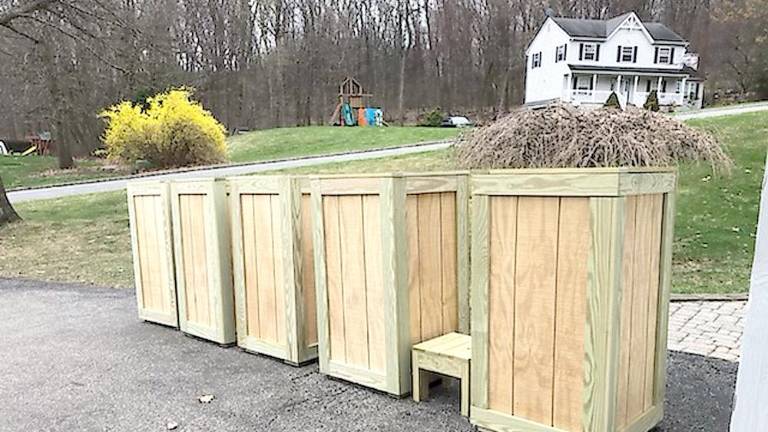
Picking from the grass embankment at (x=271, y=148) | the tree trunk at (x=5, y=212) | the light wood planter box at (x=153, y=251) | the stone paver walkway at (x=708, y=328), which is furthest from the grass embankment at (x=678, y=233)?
the grass embankment at (x=271, y=148)

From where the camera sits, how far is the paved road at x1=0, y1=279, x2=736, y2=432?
263 centimetres

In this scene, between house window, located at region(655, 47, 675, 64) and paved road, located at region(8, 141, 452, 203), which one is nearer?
paved road, located at region(8, 141, 452, 203)

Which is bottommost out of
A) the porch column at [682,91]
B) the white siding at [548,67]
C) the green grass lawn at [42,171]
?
the green grass lawn at [42,171]

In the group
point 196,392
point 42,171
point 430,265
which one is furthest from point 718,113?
point 42,171

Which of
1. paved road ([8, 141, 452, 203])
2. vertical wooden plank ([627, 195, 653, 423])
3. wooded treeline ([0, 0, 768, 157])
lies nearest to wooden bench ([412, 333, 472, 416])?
vertical wooden plank ([627, 195, 653, 423])

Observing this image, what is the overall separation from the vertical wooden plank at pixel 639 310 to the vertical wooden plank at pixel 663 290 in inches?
4.8

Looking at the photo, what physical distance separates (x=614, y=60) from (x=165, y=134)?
22.7m

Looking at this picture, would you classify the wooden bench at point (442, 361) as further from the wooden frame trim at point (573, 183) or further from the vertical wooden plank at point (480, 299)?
the wooden frame trim at point (573, 183)

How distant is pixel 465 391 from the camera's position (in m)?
2.65

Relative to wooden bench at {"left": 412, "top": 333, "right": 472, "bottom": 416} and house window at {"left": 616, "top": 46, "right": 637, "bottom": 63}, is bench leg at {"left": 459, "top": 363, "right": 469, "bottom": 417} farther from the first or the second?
house window at {"left": 616, "top": 46, "right": 637, "bottom": 63}

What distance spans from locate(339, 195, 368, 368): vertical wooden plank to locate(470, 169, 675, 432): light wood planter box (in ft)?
2.48

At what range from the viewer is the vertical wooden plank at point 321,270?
123 inches

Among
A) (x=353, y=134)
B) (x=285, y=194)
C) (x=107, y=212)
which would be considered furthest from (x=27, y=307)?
(x=353, y=134)

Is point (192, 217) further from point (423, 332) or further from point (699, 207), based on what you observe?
point (699, 207)
